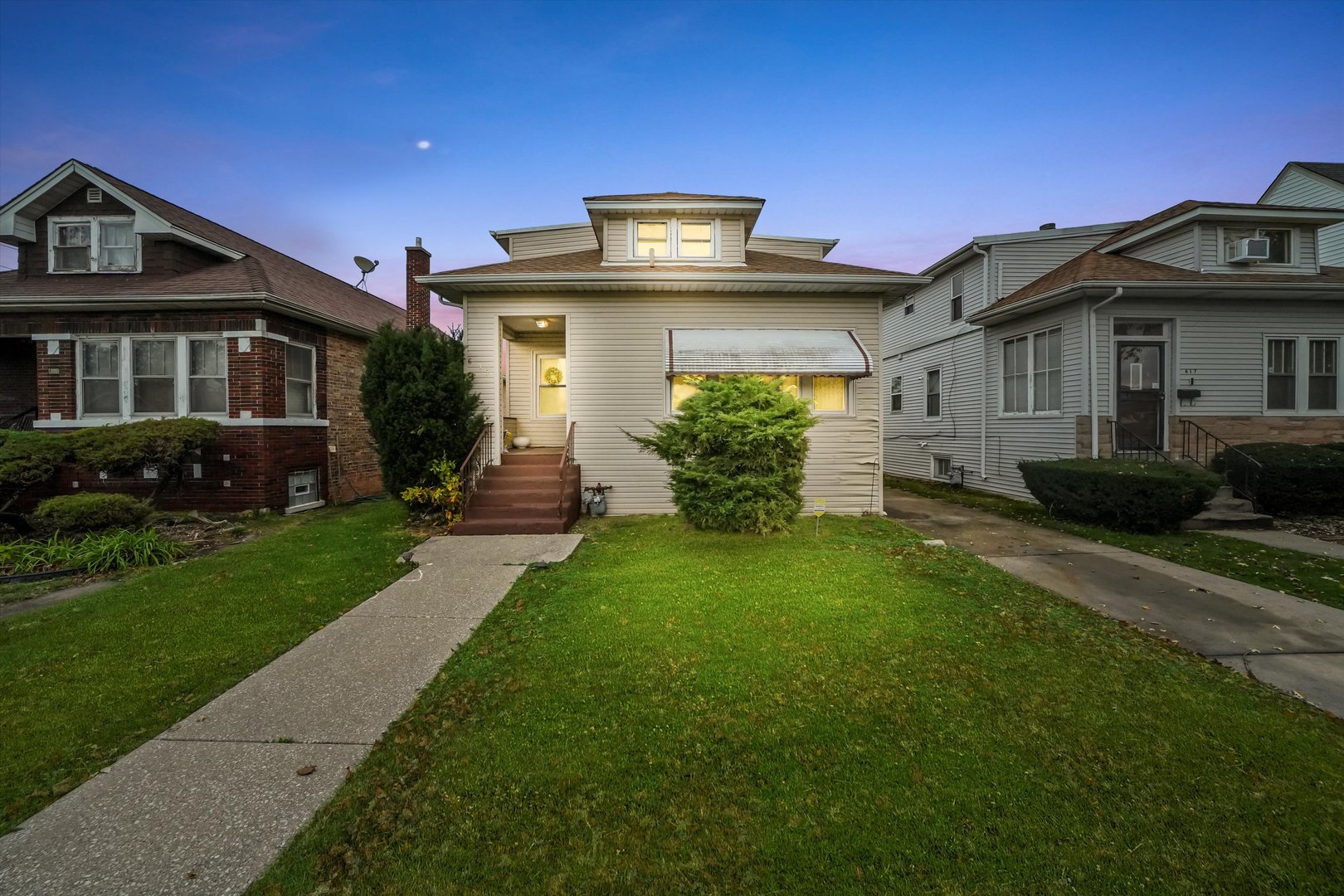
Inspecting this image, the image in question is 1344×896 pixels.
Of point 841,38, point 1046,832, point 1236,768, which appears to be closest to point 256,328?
point 1046,832

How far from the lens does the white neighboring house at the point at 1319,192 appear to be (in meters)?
13.6

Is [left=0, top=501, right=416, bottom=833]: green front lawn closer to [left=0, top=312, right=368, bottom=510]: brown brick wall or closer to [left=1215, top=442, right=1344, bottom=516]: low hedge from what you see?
[left=0, top=312, right=368, bottom=510]: brown brick wall

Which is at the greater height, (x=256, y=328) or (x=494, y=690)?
(x=256, y=328)

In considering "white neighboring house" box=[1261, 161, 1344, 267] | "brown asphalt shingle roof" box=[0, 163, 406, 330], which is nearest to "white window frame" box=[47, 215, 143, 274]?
"brown asphalt shingle roof" box=[0, 163, 406, 330]

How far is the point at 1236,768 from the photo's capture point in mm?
2500

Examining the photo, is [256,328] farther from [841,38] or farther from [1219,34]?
[1219,34]

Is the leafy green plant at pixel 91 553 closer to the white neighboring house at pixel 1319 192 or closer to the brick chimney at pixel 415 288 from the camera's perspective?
the brick chimney at pixel 415 288

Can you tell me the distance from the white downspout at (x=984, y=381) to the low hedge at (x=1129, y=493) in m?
3.80

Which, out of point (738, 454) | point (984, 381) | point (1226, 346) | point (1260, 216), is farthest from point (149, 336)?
point (1260, 216)

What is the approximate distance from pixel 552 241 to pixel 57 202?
10110mm

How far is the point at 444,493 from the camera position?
8.37 m

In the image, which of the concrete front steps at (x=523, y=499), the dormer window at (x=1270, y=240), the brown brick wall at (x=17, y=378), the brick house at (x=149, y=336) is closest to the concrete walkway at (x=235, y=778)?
the concrete front steps at (x=523, y=499)

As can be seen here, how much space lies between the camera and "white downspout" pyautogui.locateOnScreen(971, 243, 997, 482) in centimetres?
1260

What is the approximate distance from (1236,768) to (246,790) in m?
4.89
